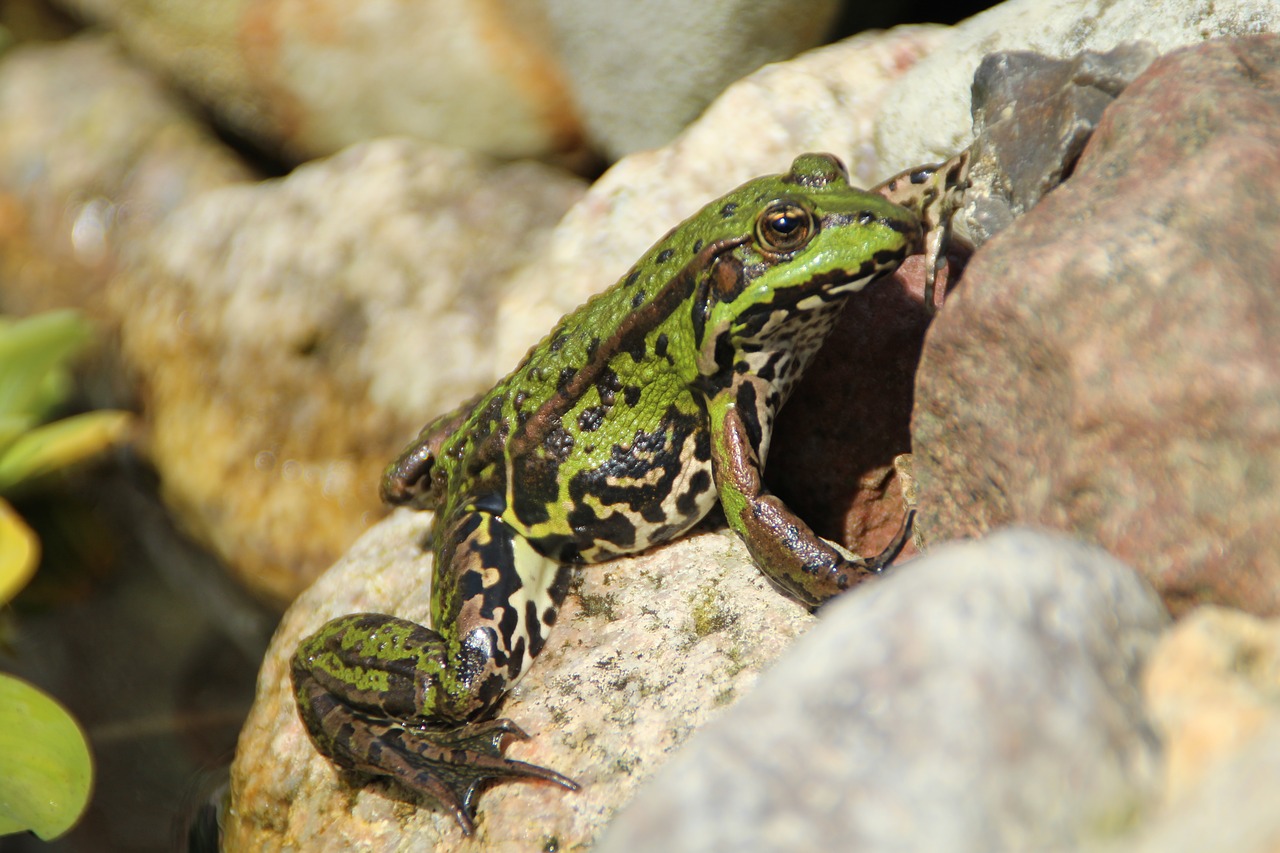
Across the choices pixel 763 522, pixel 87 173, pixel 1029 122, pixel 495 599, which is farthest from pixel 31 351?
pixel 1029 122

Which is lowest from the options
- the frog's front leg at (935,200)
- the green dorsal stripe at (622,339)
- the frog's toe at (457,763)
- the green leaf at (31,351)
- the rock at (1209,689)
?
the green leaf at (31,351)

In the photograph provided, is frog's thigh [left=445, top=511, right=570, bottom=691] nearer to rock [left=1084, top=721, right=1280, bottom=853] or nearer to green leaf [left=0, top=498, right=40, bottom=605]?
rock [left=1084, top=721, right=1280, bottom=853]

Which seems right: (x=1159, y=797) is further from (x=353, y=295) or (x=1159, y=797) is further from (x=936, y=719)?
(x=353, y=295)

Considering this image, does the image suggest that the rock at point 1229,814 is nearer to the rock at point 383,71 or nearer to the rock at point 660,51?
the rock at point 660,51

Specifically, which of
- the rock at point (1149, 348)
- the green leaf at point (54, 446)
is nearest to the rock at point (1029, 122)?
the rock at point (1149, 348)

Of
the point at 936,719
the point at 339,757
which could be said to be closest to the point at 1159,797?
the point at 936,719

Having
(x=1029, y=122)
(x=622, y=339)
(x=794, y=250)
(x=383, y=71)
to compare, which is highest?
(x=1029, y=122)

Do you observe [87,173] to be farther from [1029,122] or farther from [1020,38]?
[1029,122]
